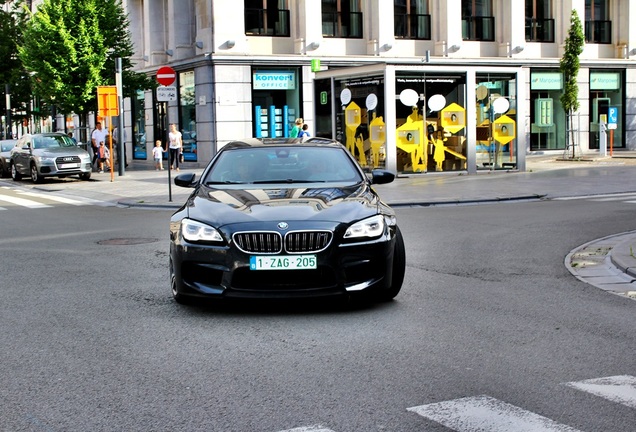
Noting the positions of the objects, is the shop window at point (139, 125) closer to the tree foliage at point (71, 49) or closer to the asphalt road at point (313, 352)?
the tree foliage at point (71, 49)

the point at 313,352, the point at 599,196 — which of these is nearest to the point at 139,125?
the point at 599,196

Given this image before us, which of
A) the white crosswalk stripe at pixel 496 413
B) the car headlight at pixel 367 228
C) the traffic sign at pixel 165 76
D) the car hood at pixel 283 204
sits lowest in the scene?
the white crosswalk stripe at pixel 496 413

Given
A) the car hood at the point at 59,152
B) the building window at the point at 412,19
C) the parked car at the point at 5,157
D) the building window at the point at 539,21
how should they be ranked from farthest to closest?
the building window at the point at 539,21
the building window at the point at 412,19
the parked car at the point at 5,157
the car hood at the point at 59,152

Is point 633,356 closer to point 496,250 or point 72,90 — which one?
point 496,250

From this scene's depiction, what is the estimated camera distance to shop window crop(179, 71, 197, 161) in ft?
116

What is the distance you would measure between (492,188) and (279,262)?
606 inches

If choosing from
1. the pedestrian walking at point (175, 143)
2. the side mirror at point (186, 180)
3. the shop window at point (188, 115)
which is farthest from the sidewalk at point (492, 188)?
the side mirror at point (186, 180)

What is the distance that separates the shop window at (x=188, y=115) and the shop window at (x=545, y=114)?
1461cm

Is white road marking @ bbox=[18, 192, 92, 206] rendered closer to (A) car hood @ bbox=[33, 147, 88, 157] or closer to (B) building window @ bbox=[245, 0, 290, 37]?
(A) car hood @ bbox=[33, 147, 88, 157]

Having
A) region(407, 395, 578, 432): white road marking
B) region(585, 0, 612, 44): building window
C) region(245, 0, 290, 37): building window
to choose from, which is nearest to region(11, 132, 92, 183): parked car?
region(245, 0, 290, 37): building window

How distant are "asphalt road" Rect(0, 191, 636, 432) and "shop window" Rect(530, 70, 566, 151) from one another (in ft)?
97.4

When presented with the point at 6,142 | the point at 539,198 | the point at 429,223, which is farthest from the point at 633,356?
the point at 6,142

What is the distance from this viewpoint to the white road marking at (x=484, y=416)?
15.1 ft

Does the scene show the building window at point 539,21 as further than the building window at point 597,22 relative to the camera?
No
